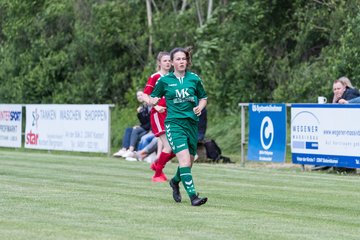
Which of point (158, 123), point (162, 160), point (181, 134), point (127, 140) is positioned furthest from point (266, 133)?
point (181, 134)

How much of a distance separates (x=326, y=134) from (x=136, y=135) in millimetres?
6445

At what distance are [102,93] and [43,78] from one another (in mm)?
2593

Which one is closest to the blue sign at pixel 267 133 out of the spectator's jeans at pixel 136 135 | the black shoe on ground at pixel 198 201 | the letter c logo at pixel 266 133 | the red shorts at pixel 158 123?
the letter c logo at pixel 266 133

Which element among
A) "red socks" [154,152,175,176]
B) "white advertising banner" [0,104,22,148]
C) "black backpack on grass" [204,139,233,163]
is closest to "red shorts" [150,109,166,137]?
"red socks" [154,152,175,176]

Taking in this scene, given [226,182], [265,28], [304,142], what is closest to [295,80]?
[265,28]

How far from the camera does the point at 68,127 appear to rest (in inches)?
1110

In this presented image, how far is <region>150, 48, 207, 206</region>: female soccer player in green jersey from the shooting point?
528 inches

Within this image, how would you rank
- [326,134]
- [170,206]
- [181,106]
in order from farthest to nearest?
[326,134], [181,106], [170,206]

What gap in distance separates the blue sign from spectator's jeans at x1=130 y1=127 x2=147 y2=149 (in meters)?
3.59

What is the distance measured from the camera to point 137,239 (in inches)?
376

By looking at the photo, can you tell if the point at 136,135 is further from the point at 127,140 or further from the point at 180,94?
the point at 180,94

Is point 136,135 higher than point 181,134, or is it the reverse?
point 181,134

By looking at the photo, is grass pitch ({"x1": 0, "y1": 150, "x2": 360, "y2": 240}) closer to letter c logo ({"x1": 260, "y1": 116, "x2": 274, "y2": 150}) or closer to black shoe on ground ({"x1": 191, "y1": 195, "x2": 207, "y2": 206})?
black shoe on ground ({"x1": 191, "y1": 195, "x2": 207, "y2": 206})

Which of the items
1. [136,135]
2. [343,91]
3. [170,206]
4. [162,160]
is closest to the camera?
[170,206]
